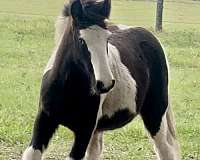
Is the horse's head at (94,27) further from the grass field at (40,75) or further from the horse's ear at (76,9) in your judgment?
the grass field at (40,75)

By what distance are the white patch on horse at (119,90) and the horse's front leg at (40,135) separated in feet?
1.77

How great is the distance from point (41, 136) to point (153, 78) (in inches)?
64.8

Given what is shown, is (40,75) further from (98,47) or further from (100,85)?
(100,85)

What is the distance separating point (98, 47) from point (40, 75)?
811 cm

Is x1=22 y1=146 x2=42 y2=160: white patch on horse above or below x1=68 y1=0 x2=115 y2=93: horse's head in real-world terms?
below

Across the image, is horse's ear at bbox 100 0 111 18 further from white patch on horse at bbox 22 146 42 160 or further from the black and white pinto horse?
white patch on horse at bbox 22 146 42 160

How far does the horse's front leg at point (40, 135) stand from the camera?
5066mm

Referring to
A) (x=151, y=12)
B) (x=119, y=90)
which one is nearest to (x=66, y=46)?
(x=119, y=90)

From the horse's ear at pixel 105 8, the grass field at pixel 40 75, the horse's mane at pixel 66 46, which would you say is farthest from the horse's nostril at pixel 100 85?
the grass field at pixel 40 75

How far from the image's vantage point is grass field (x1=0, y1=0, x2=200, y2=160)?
292 inches

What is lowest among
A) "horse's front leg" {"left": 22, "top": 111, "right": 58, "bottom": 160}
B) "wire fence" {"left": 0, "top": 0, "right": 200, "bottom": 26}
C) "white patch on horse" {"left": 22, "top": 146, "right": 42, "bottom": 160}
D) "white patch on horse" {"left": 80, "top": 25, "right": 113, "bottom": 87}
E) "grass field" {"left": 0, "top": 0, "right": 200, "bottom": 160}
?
"wire fence" {"left": 0, "top": 0, "right": 200, "bottom": 26}

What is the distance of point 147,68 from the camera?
6164 mm

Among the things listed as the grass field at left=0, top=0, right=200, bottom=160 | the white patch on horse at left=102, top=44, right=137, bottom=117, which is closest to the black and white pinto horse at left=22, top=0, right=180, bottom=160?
the white patch on horse at left=102, top=44, right=137, bottom=117

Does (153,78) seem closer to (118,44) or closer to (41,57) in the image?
(118,44)
